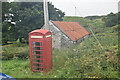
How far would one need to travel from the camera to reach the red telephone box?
6113 mm

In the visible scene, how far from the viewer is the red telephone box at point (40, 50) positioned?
6113 millimetres

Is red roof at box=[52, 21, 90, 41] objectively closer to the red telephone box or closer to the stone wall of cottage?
the stone wall of cottage

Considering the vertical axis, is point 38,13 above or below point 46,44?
above

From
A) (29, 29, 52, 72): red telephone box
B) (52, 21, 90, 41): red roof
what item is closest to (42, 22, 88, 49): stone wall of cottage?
(52, 21, 90, 41): red roof

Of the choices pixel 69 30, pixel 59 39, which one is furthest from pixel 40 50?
pixel 69 30

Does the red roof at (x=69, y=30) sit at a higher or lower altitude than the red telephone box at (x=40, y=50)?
higher

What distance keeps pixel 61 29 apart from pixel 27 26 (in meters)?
7.31

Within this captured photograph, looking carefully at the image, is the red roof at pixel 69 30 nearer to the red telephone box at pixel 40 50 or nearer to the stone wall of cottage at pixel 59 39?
the stone wall of cottage at pixel 59 39

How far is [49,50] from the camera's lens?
6.36m

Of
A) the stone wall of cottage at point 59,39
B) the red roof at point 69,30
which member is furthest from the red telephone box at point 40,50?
the red roof at point 69,30

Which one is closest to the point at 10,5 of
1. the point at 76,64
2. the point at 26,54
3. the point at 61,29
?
the point at 61,29

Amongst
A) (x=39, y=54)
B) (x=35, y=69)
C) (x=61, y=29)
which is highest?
(x=61, y=29)

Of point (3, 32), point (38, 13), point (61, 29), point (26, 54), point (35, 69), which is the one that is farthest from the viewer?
point (38, 13)

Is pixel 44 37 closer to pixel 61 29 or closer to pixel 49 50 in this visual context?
pixel 49 50
